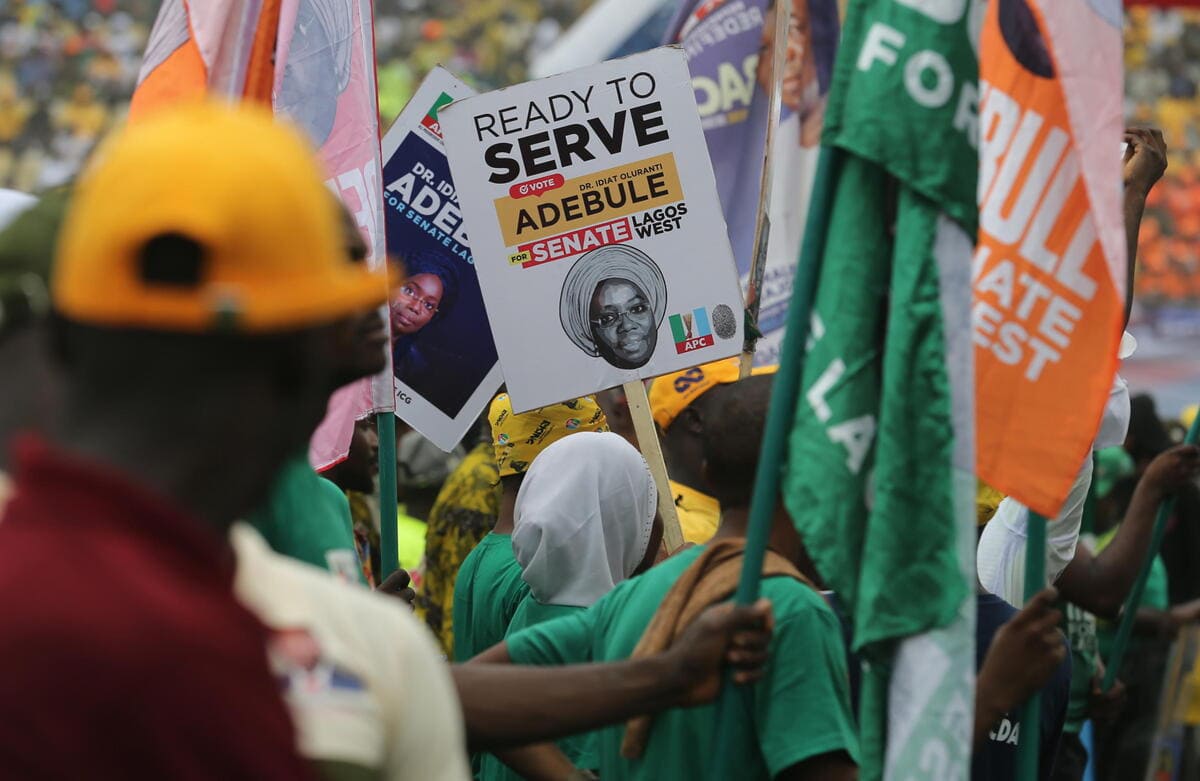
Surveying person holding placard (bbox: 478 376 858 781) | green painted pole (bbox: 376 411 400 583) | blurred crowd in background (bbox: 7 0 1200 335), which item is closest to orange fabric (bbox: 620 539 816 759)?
person holding placard (bbox: 478 376 858 781)

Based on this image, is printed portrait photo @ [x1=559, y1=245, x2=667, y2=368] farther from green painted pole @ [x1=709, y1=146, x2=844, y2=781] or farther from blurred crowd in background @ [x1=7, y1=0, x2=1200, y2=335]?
blurred crowd in background @ [x1=7, y1=0, x2=1200, y2=335]

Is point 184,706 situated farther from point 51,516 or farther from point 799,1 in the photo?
point 799,1

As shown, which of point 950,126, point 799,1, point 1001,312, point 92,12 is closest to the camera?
point 950,126

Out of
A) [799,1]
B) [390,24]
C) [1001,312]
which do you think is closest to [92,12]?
[390,24]

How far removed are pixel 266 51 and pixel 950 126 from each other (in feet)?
6.44

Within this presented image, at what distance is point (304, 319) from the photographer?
1.46m

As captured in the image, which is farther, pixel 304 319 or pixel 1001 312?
pixel 1001 312

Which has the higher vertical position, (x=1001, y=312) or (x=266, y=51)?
(x=266, y=51)

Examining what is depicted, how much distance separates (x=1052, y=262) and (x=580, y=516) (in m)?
1.41

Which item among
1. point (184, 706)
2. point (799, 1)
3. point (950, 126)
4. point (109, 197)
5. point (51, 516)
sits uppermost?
point (799, 1)

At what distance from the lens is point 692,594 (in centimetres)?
274

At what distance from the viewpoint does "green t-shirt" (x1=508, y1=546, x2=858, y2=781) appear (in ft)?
8.47

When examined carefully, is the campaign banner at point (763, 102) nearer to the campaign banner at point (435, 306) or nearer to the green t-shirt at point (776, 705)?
the campaign banner at point (435, 306)

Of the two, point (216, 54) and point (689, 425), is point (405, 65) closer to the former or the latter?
point (689, 425)
